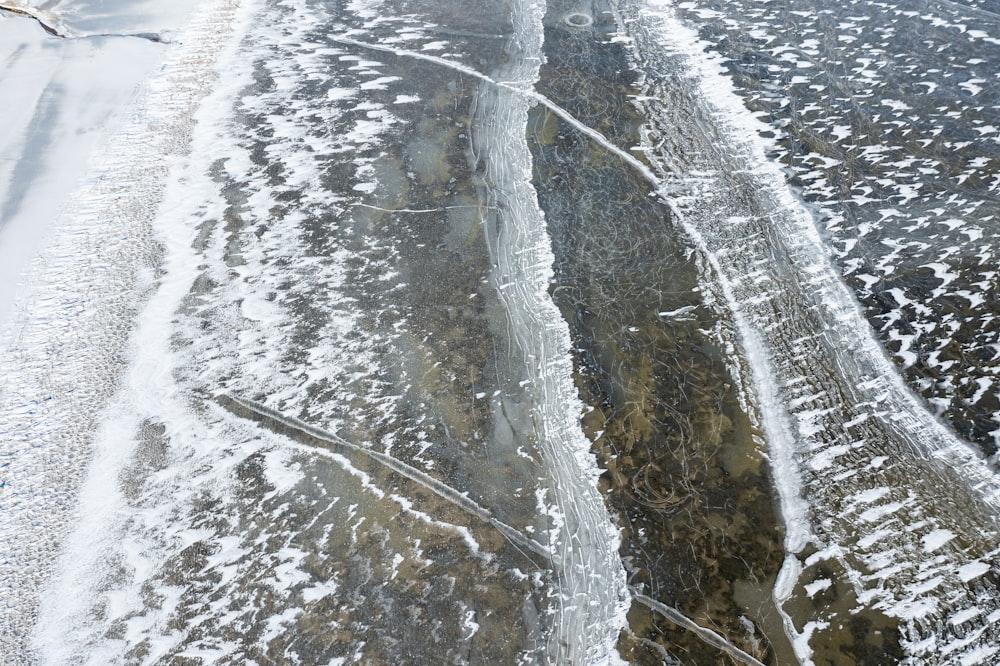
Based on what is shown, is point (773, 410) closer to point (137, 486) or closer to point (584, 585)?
point (584, 585)

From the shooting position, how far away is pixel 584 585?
1.40 metres

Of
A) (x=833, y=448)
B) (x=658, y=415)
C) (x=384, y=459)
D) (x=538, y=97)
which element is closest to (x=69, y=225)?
(x=384, y=459)

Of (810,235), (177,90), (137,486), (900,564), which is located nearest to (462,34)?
(177,90)

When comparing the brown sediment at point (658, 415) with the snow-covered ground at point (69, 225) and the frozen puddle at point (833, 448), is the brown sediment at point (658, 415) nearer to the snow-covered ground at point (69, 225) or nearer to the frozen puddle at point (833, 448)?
the frozen puddle at point (833, 448)

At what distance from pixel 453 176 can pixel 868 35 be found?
186 centimetres

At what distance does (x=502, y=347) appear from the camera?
179 centimetres

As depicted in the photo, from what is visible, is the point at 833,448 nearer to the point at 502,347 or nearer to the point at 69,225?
the point at 502,347

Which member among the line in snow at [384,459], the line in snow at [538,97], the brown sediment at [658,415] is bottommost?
the line in snow at [384,459]

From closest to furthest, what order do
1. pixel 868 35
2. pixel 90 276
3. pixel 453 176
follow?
pixel 90 276 → pixel 453 176 → pixel 868 35

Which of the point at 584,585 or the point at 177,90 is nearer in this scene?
the point at 584,585

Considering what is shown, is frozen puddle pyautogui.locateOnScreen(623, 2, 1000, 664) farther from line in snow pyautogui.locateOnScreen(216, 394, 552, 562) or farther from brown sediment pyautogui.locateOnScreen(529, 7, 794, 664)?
line in snow pyautogui.locateOnScreen(216, 394, 552, 562)

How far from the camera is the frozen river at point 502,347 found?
1.38m

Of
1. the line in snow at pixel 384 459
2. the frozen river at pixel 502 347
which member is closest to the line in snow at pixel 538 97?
the frozen river at pixel 502 347

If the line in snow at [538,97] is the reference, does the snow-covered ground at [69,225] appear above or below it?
below
